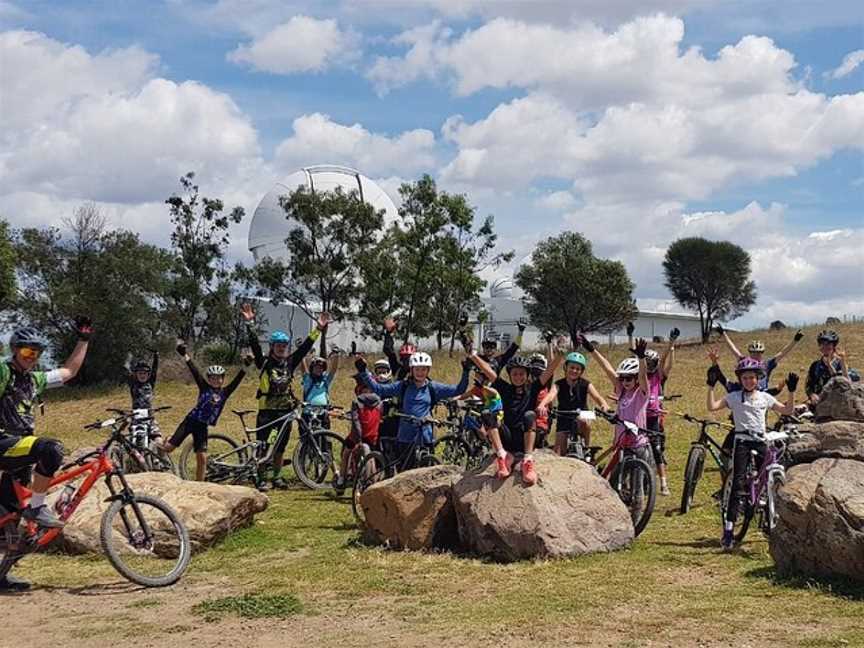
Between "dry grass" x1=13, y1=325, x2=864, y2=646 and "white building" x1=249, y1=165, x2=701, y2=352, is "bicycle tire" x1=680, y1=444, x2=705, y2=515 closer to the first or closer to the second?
"dry grass" x1=13, y1=325, x2=864, y2=646

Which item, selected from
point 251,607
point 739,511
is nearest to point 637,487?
point 739,511

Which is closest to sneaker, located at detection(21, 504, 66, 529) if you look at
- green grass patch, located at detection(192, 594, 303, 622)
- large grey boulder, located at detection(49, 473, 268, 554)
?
large grey boulder, located at detection(49, 473, 268, 554)

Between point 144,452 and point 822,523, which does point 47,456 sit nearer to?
point 144,452

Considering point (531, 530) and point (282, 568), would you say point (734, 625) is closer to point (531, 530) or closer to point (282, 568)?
point (531, 530)

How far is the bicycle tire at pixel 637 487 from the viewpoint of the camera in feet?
30.5

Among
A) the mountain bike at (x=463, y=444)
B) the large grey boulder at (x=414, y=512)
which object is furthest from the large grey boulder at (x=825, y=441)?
the large grey boulder at (x=414, y=512)

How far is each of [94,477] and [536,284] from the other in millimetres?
49187

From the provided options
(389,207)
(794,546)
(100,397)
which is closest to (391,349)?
(794,546)

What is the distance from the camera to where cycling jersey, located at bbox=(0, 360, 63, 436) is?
7.87 metres

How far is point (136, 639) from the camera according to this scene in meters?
6.50

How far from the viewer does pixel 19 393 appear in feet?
26.1

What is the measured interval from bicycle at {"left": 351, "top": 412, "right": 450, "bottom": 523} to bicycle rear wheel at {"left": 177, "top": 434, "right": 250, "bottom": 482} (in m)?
2.74

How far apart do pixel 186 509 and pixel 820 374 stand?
9.37 meters

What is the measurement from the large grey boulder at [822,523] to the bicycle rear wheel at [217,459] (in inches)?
296
